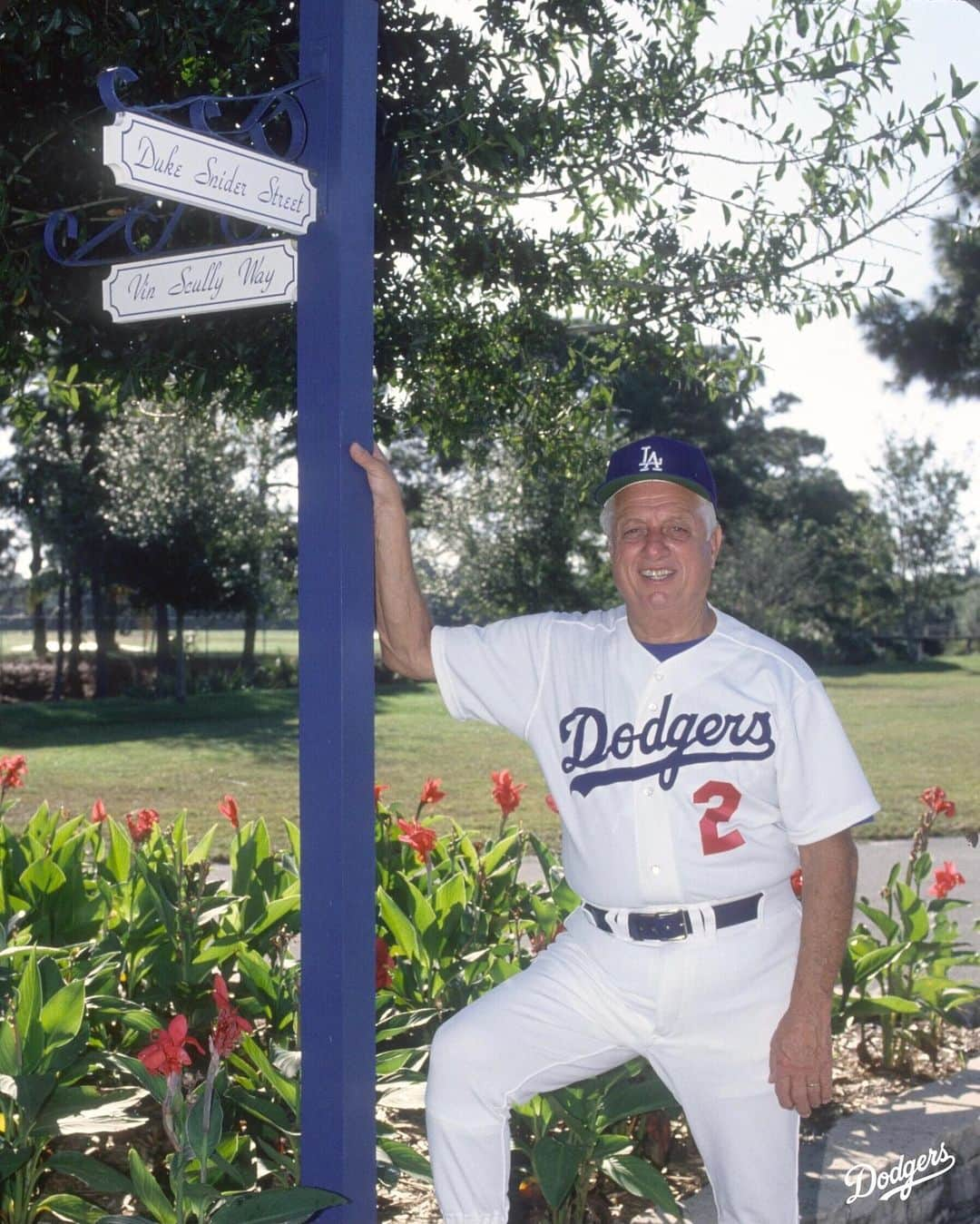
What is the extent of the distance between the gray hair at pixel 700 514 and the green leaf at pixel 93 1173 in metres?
1.65

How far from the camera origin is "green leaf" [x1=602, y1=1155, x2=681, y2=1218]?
10.2ft

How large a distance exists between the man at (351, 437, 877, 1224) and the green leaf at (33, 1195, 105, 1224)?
0.83 m

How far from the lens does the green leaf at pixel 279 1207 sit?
102 inches

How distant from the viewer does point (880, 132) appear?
17.0 ft

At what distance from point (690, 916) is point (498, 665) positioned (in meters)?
0.63

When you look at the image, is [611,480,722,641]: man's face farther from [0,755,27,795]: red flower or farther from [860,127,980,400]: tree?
[860,127,980,400]: tree

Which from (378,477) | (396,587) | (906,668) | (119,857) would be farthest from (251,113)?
(906,668)

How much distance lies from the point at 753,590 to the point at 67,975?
3884 centimetres

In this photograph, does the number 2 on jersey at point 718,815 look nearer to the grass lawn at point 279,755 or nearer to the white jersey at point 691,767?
the white jersey at point 691,767

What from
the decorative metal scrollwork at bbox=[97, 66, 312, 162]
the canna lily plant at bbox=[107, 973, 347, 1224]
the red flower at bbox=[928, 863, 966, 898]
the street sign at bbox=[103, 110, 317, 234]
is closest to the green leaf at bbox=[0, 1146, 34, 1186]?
the canna lily plant at bbox=[107, 973, 347, 1224]

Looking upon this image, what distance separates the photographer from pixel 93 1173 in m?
2.96

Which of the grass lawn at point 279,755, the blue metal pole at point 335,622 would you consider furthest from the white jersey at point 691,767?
the grass lawn at point 279,755

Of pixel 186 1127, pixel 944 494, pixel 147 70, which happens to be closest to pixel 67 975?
pixel 186 1127

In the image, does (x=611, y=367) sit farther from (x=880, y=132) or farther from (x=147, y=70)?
(x=147, y=70)
